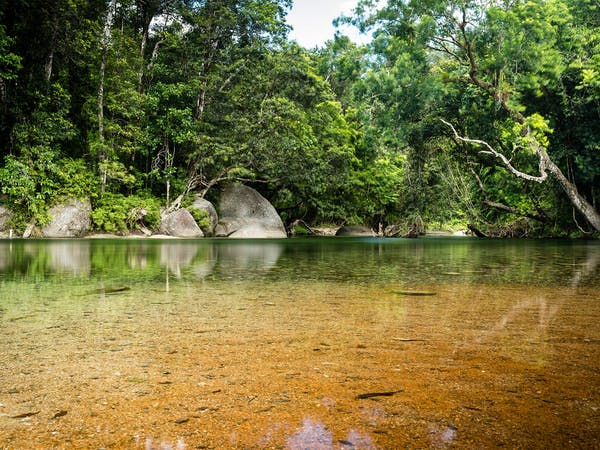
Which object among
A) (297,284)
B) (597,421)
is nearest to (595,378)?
(597,421)

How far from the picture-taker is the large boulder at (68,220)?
52.3 ft

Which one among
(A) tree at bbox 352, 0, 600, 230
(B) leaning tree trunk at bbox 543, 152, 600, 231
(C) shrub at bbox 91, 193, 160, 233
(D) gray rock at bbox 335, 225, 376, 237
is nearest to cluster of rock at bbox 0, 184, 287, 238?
(C) shrub at bbox 91, 193, 160, 233

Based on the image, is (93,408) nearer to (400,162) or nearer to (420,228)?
(420,228)

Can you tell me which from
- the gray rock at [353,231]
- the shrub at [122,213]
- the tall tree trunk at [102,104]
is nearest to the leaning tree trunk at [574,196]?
the gray rock at [353,231]

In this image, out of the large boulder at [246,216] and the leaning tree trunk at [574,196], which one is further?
the large boulder at [246,216]

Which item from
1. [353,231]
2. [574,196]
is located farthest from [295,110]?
[574,196]

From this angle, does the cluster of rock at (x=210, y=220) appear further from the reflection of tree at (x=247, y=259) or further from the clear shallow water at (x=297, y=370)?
the clear shallow water at (x=297, y=370)

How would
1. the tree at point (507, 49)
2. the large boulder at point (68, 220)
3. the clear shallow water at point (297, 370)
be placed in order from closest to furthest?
the clear shallow water at point (297, 370) → the tree at point (507, 49) → the large boulder at point (68, 220)

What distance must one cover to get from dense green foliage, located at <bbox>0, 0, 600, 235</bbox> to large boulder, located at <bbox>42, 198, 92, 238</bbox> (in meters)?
0.41

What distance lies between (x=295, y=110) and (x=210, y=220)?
245 inches

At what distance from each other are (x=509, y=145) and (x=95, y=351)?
1846cm

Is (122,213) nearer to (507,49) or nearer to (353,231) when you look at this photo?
(353,231)

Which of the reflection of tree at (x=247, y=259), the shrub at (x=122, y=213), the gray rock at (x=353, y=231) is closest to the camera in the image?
the reflection of tree at (x=247, y=259)

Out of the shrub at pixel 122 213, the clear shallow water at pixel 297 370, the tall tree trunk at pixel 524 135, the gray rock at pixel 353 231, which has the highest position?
the tall tree trunk at pixel 524 135
